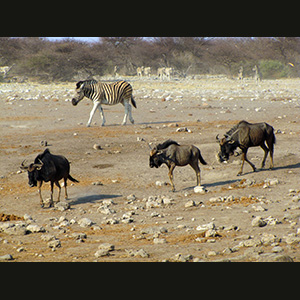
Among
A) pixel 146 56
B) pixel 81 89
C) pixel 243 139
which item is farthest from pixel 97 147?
pixel 146 56

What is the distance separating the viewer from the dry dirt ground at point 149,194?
658cm

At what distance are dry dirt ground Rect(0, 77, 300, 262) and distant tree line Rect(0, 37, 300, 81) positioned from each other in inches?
880

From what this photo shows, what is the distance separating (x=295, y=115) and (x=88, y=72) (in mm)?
25608

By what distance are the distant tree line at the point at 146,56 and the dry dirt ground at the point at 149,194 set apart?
2235 centimetres

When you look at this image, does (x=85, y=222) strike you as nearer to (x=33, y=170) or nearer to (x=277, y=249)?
(x=33, y=170)

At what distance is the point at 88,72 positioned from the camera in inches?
1702

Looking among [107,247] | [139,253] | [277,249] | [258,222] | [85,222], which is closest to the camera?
[277,249]

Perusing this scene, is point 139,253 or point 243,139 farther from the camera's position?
point 243,139

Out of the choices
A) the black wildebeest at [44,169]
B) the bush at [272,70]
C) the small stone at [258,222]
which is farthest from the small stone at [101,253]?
the bush at [272,70]

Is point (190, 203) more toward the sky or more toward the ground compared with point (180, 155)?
more toward the ground

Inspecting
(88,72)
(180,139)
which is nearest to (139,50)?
(88,72)

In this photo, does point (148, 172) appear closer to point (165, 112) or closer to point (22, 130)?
point (22, 130)

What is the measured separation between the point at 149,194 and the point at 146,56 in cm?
4750

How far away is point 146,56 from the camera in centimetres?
5625
